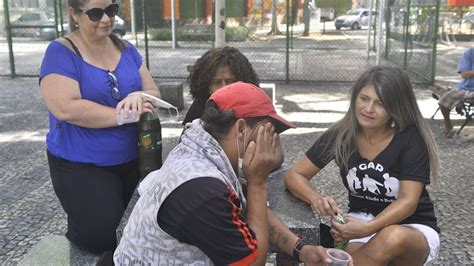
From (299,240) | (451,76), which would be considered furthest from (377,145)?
(451,76)

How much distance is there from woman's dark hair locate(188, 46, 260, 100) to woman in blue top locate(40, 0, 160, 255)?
0.53m

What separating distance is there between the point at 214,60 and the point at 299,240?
1.43 meters

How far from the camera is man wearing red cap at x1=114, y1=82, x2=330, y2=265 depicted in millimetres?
1578

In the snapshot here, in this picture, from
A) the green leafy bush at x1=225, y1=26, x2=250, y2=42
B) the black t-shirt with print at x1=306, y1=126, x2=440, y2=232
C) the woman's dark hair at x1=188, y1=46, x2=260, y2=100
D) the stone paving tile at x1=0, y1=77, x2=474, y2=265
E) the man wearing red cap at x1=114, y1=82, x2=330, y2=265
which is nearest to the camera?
the man wearing red cap at x1=114, y1=82, x2=330, y2=265

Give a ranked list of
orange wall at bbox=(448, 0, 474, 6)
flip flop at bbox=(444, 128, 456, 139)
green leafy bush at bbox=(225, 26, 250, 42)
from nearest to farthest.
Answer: flip flop at bbox=(444, 128, 456, 139), green leafy bush at bbox=(225, 26, 250, 42), orange wall at bbox=(448, 0, 474, 6)

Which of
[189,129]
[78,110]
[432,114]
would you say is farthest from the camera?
[432,114]

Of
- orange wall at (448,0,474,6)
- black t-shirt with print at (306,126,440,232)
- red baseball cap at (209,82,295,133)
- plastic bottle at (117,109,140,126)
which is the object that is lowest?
black t-shirt with print at (306,126,440,232)

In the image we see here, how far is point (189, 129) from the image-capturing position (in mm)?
1839

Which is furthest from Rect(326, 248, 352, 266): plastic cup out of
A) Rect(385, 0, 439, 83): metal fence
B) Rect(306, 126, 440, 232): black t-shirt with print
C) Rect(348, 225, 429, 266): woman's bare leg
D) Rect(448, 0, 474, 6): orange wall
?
Rect(448, 0, 474, 6): orange wall

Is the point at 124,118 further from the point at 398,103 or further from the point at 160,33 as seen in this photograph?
the point at 160,33

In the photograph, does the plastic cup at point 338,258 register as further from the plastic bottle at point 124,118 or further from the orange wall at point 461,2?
the orange wall at point 461,2

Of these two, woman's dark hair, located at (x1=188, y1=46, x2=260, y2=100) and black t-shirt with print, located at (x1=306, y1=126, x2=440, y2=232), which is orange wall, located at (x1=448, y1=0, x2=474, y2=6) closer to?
woman's dark hair, located at (x1=188, y1=46, x2=260, y2=100)

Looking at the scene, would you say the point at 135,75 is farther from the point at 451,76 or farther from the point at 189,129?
the point at 451,76

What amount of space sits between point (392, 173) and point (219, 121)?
46.4 inches
